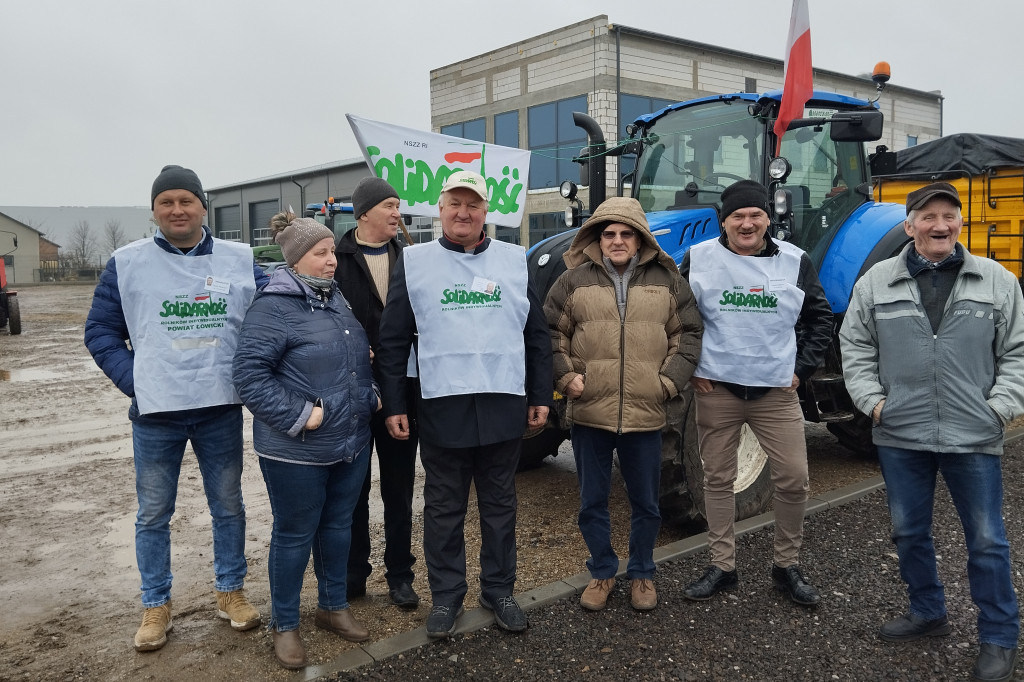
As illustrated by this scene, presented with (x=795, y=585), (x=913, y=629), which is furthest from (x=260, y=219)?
(x=913, y=629)

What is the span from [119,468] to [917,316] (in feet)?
19.5

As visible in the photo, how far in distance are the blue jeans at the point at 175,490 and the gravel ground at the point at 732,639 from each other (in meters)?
0.87

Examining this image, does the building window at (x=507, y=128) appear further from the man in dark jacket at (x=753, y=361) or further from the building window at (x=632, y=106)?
the man in dark jacket at (x=753, y=361)

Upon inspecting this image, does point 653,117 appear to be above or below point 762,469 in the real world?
above

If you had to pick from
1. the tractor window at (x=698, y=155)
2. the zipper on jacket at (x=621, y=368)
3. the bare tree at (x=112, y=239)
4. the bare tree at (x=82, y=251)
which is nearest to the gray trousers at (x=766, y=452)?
the zipper on jacket at (x=621, y=368)

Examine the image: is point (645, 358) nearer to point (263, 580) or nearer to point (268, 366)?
point (268, 366)

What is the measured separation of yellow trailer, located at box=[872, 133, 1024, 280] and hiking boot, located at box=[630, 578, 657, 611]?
639cm

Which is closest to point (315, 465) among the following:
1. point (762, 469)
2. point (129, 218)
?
point (762, 469)

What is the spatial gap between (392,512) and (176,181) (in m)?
1.73

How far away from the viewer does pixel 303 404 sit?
3.09 meters

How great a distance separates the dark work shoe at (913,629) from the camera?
3.43m

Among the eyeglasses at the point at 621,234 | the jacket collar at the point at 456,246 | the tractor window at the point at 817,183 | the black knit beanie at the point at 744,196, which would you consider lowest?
the jacket collar at the point at 456,246

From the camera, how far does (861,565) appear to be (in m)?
4.25

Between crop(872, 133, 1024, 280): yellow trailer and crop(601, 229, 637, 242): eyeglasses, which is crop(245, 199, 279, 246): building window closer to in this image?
crop(872, 133, 1024, 280): yellow trailer
